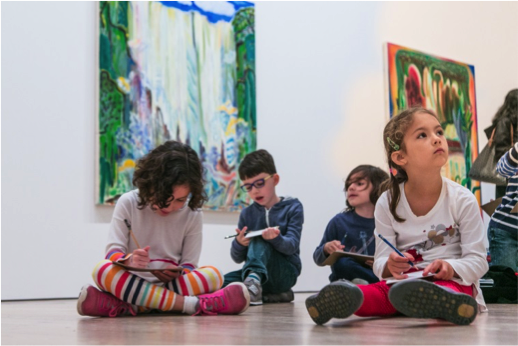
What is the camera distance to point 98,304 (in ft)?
7.71

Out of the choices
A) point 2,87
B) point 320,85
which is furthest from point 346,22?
point 2,87

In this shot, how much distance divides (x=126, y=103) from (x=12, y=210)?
978 mm

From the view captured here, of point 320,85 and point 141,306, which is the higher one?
point 320,85

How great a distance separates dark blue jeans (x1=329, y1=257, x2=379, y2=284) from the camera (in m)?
3.29

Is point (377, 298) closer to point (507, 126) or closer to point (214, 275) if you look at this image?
point (214, 275)

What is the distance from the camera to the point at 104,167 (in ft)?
14.1

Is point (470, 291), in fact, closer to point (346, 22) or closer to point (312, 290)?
point (312, 290)

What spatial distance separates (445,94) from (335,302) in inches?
190

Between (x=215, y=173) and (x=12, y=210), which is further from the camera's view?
(x=215, y=173)

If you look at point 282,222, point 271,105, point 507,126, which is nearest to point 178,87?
point 271,105

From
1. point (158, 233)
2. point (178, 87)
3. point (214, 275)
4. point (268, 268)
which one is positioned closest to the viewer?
point (214, 275)

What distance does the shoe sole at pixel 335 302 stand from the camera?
1.67 m

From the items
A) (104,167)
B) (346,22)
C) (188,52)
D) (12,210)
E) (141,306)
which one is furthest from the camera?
(346,22)

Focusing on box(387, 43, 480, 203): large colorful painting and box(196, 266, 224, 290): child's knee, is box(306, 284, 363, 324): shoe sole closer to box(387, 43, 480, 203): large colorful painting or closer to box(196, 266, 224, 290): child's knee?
box(196, 266, 224, 290): child's knee
